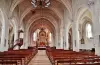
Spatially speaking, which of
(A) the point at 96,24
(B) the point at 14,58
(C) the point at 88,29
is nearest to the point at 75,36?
(A) the point at 96,24

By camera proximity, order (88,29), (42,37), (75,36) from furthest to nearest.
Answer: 1. (42,37)
2. (88,29)
3. (75,36)

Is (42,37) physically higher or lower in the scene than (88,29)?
lower

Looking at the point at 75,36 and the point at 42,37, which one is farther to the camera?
the point at 42,37

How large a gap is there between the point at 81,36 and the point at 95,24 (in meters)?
15.8

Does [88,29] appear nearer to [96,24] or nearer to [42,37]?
[96,24]

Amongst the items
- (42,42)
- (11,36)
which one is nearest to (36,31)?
(42,42)

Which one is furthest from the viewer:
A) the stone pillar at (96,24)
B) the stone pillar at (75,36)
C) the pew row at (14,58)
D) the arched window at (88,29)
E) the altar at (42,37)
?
the altar at (42,37)

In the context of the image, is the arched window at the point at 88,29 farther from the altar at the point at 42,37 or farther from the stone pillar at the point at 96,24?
the altar at the point at 42,37

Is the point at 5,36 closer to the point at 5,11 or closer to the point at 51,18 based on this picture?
the point at 5,11

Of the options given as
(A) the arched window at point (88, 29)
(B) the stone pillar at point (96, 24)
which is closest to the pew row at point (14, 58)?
(B) the stone pillar at point (96, 24)

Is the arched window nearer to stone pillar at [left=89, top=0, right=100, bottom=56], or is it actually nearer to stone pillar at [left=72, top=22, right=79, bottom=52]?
stone pillar at [left=72, top=22, right=79, bottom=52]

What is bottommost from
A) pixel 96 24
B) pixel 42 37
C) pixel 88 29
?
pixel 42 37

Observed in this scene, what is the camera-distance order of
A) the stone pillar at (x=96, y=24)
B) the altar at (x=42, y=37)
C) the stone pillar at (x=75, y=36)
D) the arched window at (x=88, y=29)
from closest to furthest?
the stone pillar at (x=96, y=24), the stone pillar at (x=75, y=36), the arched window at (x=88, y=29), the altar at (x=42, y=37)

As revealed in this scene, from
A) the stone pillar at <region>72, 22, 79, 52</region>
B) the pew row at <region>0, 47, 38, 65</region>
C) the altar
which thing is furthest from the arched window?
the altar
